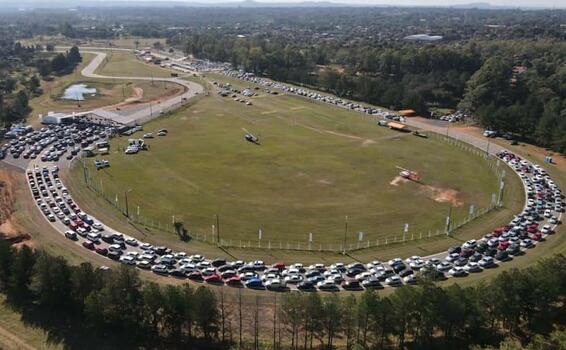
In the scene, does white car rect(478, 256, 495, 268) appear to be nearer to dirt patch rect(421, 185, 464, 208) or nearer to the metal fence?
the metal fence

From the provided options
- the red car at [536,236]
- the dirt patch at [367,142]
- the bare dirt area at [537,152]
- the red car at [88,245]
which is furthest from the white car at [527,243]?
the red car at [88,245]

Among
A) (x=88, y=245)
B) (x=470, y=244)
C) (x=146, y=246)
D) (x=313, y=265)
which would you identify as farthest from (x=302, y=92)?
(x=88, y=245)

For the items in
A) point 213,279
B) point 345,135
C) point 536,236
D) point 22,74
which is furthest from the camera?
point 22,74

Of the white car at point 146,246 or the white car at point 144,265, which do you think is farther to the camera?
the white car at point 146,246

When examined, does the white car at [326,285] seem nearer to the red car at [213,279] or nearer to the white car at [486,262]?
the red car at [213,279]

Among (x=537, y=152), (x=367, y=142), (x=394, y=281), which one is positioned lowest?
(x=394, y=281)

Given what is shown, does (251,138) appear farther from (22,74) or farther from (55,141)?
(22,74)

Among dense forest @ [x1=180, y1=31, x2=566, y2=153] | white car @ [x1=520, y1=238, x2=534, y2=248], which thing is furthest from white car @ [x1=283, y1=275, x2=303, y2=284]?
dense forest @ [x1=180, y1=31, x2=566, y2=153]
